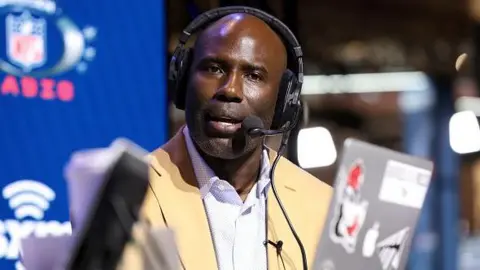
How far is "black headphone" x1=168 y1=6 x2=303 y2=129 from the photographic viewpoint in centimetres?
99

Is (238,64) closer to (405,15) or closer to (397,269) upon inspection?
(397,269)

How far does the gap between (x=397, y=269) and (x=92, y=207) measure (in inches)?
15.1

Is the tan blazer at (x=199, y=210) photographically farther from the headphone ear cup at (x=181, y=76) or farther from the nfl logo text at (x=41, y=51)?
the nfl logo text at (x=41, y=51)

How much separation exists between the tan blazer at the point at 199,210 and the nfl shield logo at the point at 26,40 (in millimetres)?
683

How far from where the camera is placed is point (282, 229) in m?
0.98

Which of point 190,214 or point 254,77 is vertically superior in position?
point 254,77

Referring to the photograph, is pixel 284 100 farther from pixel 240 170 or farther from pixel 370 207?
pixel 370 207

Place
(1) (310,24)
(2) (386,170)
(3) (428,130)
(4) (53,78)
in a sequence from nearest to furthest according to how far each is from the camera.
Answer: (2) (386,170) → (4) (53,78) → (1) (310,24) → (3) (428,130)

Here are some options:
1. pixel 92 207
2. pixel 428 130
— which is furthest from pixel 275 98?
pixel 428 130

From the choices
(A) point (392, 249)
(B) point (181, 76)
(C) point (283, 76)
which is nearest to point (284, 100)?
(C) point (283, 76)

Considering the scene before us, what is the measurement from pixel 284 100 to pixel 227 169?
11 cm

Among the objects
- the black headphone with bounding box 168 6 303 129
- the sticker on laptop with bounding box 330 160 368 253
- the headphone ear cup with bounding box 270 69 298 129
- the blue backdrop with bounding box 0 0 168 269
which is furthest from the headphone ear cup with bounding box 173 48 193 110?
the blue backdrop with bounding box 0 0 168 269

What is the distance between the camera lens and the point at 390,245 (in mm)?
867

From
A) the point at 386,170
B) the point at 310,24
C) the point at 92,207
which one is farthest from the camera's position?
the point at 310,24
